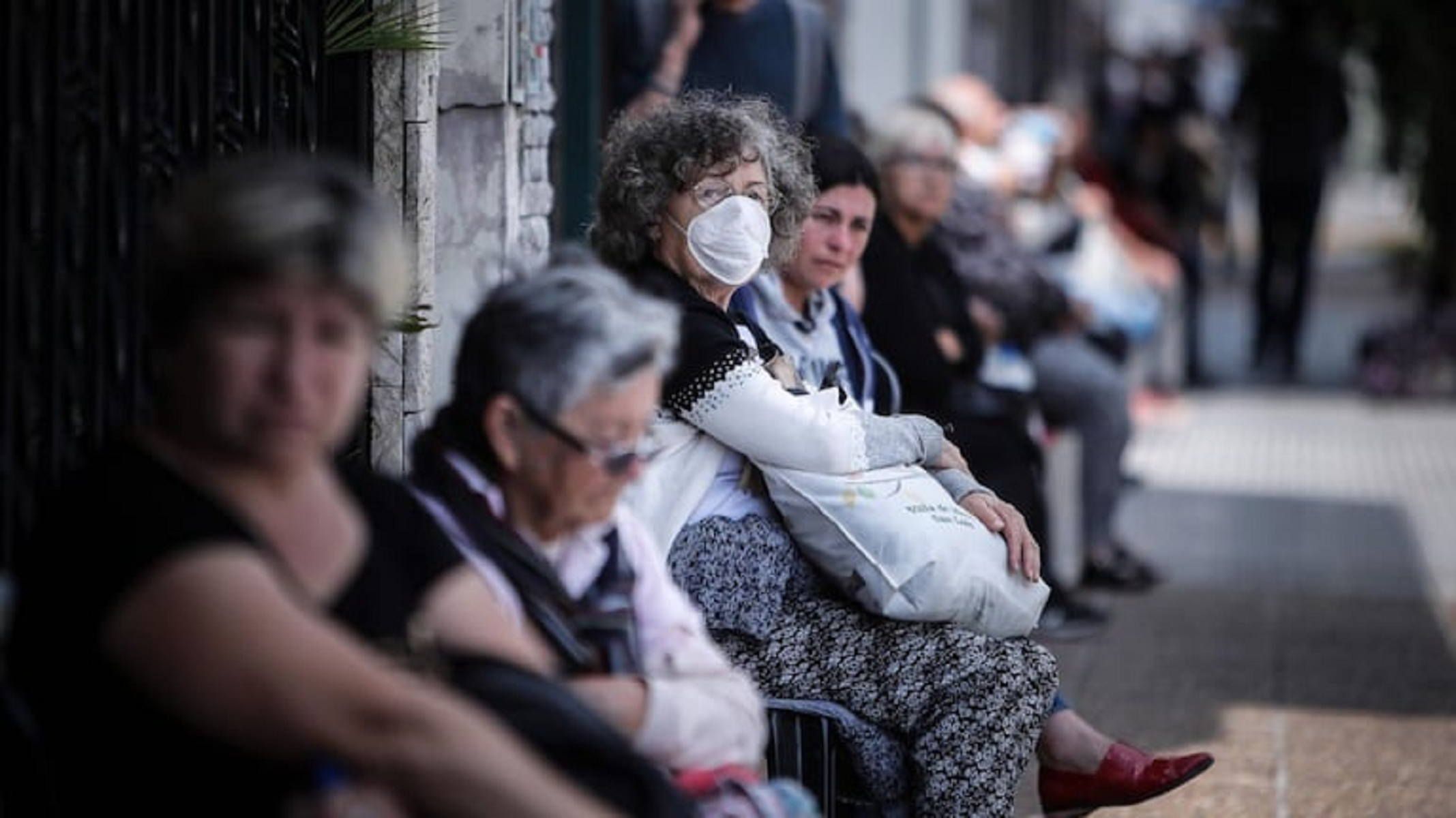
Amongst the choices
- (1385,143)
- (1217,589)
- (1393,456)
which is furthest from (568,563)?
(1385,143)

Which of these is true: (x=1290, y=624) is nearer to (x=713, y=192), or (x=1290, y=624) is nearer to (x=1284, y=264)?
(x=713, y=192)

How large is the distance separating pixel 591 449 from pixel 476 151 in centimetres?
230

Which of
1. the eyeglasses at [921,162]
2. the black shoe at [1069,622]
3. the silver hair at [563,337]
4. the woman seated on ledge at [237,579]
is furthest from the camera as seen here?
the black shoe at [1069,622]

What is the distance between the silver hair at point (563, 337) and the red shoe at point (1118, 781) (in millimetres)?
1899

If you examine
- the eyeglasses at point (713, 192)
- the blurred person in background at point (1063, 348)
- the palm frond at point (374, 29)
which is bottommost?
the blurred person in background at point (1063, 348)

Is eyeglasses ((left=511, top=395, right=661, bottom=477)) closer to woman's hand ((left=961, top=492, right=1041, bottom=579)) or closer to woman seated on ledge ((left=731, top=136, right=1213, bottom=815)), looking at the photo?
woman's hand ((left=961, top=492, right=1041, bottom=579))

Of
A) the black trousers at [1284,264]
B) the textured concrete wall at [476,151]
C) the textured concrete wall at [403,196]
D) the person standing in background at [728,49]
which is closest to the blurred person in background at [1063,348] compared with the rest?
the person standing in background at [728,49]

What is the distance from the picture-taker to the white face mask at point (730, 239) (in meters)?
4.21

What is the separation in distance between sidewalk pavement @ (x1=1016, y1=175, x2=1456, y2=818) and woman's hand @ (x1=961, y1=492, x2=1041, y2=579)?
115cm

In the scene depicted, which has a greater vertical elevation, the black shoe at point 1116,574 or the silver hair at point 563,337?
the silver hair at point 563,337

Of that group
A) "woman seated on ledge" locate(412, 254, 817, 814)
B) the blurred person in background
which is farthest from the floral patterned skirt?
the blurred person in background

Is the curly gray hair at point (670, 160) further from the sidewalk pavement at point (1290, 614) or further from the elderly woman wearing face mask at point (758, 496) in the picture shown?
the sidewalk pavement at point (1290, 614)

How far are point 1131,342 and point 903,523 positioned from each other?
6.22m

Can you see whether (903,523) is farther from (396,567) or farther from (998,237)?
(998,237)
